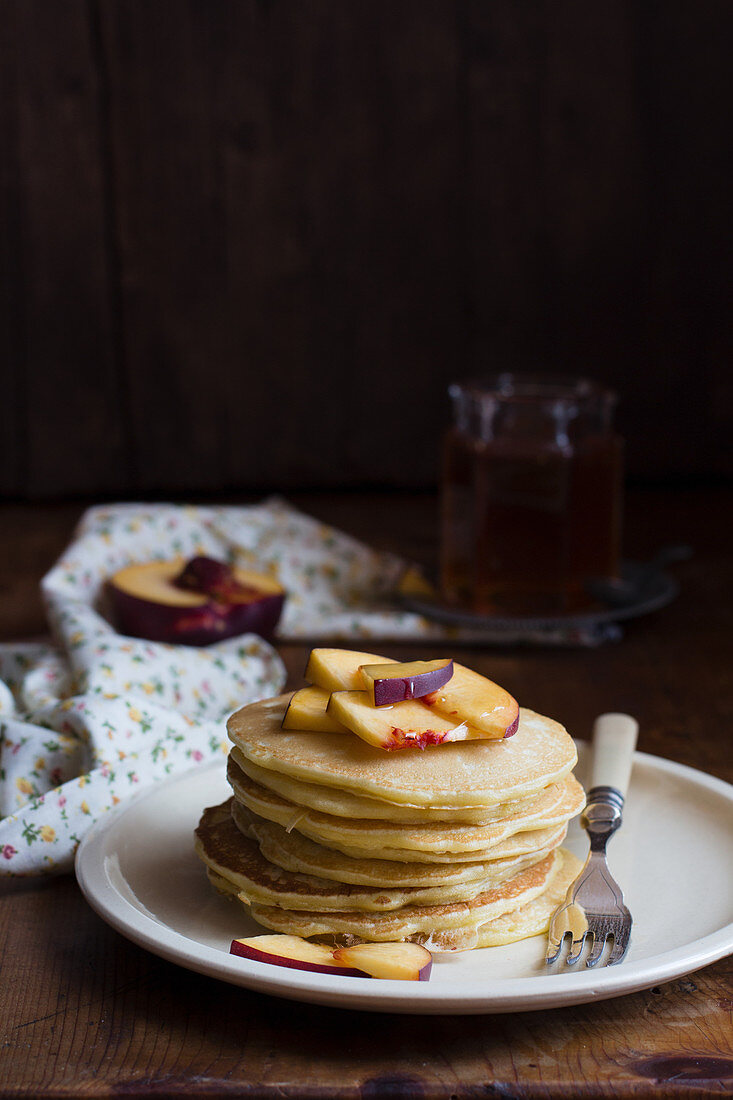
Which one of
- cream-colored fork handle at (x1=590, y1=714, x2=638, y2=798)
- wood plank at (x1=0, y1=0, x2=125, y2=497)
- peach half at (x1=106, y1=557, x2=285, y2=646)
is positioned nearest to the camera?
cream-colored fork handle at (x1=590, y1=714, x2=638, y2=798)

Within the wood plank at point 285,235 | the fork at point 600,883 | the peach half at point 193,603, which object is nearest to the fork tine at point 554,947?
the fork at point 600,883

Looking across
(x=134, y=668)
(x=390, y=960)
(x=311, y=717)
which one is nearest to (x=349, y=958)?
(x=390, y=960)

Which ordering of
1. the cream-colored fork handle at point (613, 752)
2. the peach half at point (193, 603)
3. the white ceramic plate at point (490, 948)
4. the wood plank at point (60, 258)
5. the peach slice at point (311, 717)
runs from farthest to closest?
the wood plank at point (60, 258) < the peach half at point (193, 603) < the cream-colored fork handle at point (613, 752) < the peach slice at point (311, 717) < the white ceramic plate at point (490, 948)

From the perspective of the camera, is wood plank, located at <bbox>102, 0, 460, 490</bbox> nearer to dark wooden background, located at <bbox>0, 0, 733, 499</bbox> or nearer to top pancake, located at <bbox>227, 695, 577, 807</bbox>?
dark wooden background, located at <bbox>0, 0, 733, 499</bbox>

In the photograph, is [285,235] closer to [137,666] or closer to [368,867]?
[137,666]

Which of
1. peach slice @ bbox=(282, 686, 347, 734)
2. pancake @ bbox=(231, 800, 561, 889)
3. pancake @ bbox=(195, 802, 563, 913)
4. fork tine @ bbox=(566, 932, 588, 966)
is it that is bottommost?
fork tine @ bbox=(566, 932, 588, 966)

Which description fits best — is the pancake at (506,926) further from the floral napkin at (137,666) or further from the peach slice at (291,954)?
the floral napkin at (137,666)

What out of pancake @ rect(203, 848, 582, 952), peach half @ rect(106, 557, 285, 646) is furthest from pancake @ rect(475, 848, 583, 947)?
peach half @ rect(106, 557, 285, 646)
